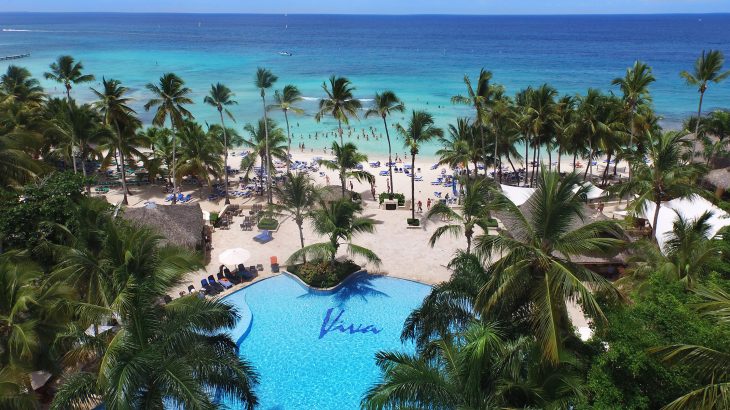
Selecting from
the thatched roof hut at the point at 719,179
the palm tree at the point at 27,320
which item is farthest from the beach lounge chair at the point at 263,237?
the thatched roof hut at the point at 719,179

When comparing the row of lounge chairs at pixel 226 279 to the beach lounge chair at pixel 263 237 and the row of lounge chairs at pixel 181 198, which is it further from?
the row of lounge chairs at pixel 181 198

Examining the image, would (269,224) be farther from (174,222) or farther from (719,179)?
(719,179)

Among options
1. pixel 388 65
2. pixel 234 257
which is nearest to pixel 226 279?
pixel 234 257

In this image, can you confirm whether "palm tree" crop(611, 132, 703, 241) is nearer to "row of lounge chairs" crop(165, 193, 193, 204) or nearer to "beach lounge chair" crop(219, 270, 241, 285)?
"beach lounge chair" crop(219, 270, 241, 285)

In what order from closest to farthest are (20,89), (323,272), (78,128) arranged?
(323,272)
(78,128)
(20,89)

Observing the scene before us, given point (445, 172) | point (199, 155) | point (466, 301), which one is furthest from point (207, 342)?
point (445, 172)
